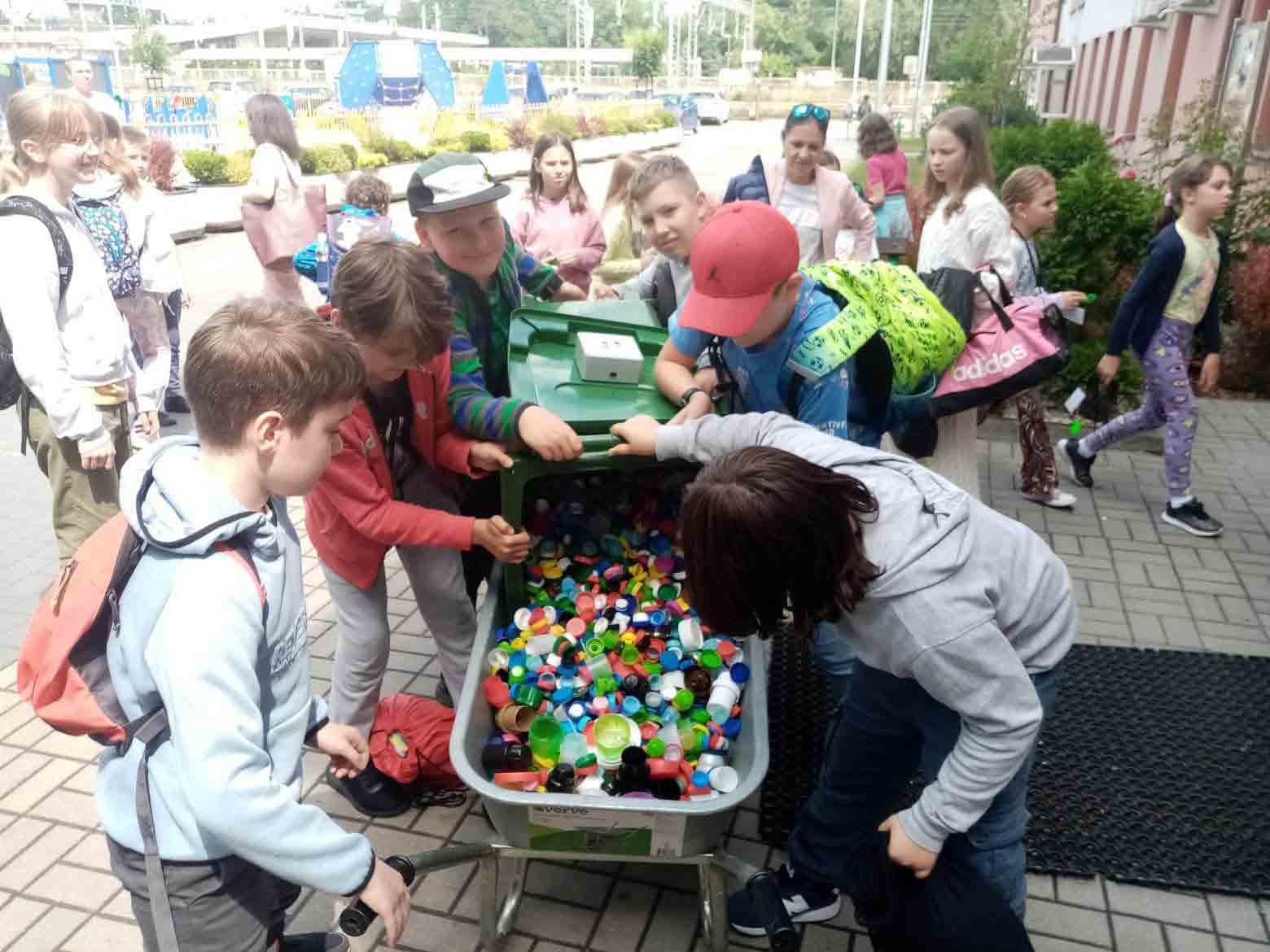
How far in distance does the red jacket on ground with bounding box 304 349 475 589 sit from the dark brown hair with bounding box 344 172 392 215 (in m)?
3.47

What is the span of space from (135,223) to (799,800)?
443 centimetres

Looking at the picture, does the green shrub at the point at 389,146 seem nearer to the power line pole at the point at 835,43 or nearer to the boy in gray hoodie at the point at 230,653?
the boy in gray hoodie at the point at 230,653

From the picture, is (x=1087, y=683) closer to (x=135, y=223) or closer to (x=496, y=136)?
(x=135, y=223)

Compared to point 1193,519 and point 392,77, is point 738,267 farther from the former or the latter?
point 392,77

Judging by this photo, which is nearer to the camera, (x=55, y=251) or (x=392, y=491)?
(x=392, y=491)

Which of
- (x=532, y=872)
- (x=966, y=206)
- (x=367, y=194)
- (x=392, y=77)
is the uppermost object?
(x=392, y=77)

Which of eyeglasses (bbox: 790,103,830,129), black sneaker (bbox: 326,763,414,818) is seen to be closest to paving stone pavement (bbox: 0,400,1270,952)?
black sneaker (bbox: 326,763,414,818)

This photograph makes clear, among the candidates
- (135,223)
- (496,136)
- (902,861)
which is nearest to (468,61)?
A: (496,136)

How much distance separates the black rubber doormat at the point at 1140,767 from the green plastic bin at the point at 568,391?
4.33 feet

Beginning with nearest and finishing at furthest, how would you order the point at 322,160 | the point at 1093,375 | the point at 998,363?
the point at 998,363 < the point at 1093,375 < the point at 322,160

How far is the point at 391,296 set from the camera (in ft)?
7.74

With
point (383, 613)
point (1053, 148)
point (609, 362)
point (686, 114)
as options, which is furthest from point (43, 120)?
point (686, 114)

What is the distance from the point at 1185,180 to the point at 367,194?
4364mm

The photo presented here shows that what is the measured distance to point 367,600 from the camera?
2.90 metres
